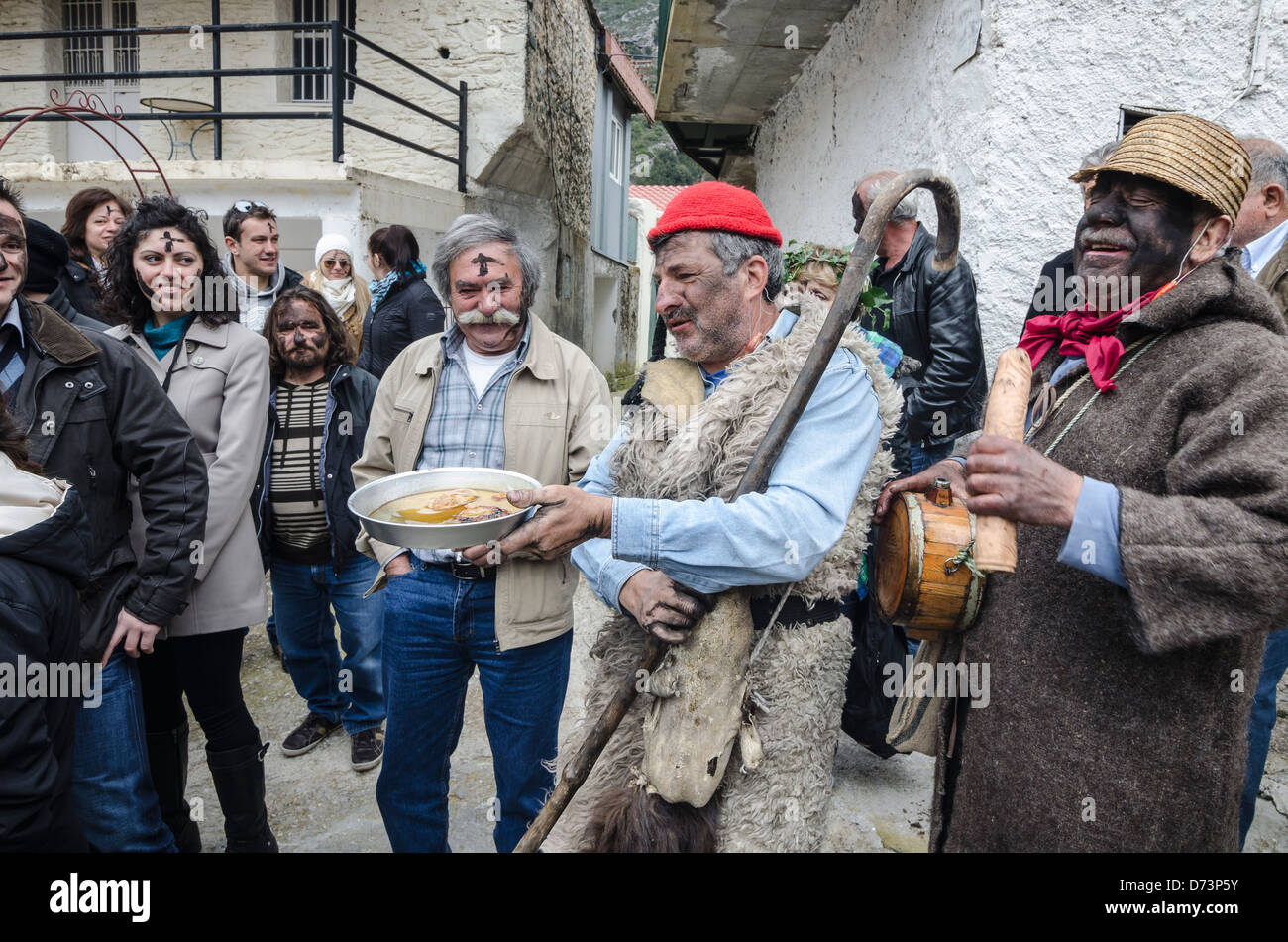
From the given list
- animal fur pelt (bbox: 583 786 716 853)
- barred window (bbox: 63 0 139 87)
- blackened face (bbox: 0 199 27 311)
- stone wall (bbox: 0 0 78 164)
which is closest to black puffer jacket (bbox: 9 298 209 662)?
blackened face (bbox: 0 199 27 311)

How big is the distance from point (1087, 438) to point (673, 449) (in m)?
0.86

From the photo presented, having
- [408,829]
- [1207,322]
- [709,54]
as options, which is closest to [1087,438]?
[1207,322]

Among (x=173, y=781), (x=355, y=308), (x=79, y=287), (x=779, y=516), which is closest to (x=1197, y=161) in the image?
(x=779, y=516)

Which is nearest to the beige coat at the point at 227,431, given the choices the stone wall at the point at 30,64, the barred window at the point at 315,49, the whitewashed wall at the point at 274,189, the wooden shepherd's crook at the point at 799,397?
the wooden shepherd's crook at the point at 799,397

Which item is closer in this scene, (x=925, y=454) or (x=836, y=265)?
(x=836, y=265)

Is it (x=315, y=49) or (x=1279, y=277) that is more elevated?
(x=315, y=49)

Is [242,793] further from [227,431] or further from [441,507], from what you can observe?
[441,507]

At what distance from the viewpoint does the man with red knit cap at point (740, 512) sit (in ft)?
5.26

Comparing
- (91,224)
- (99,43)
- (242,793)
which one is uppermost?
(99,43)

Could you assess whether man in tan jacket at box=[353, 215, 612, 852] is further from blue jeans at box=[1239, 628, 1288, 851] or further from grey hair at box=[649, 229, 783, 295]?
blue jeans at box=[1239, 628, 1288, 851]

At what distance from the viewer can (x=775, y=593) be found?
1.81m

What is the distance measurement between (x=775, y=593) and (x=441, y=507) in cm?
84

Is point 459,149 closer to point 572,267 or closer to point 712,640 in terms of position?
point 572,267

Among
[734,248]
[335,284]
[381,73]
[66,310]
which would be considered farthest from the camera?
[381,73]
